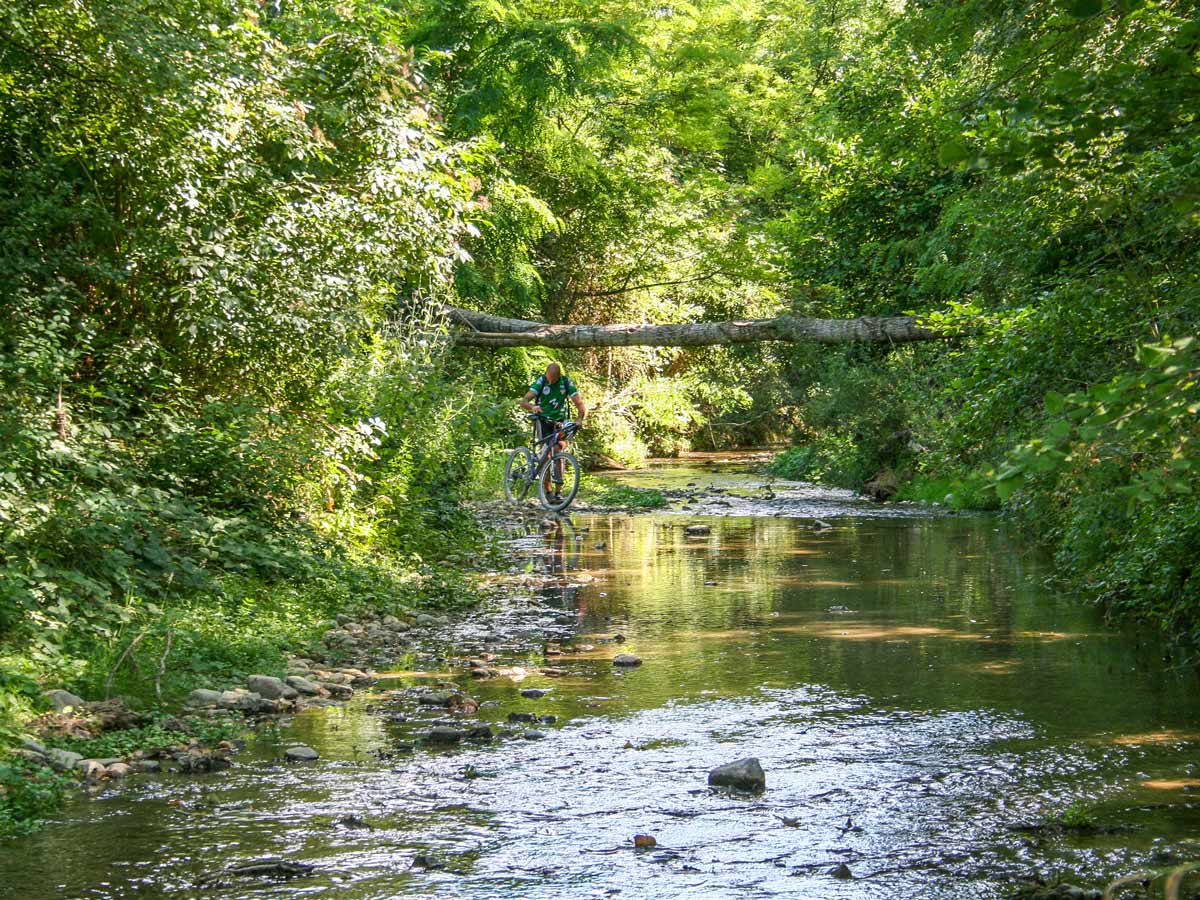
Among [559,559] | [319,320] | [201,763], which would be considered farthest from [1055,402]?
[559,559]

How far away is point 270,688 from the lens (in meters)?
7.06

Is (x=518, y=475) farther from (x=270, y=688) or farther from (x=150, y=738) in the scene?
(x=150, y=738)

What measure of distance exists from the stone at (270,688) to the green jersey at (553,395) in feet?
36.9

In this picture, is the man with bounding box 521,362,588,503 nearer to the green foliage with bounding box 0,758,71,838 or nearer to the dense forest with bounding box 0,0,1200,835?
the dense forest with bounding box 0,0,1200,835

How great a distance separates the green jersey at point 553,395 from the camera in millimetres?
18133

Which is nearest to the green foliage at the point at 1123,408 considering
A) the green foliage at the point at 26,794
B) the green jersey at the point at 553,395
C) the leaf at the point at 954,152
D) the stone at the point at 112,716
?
the leaf at the point at 954,152

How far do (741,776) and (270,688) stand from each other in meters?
3.12

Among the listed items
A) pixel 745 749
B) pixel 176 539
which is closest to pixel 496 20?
pixel 176 539

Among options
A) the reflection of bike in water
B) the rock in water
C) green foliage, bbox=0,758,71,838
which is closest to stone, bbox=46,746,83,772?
green foliage, bbox=0,758,71,838

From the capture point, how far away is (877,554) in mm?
13430

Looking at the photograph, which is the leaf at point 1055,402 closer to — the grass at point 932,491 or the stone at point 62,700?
the stone at point 62,700

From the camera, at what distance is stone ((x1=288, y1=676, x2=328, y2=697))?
7.16 m

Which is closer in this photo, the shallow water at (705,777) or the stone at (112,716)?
the shallow water at (705,777)

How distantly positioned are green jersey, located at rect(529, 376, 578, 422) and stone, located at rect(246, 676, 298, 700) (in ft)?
36.9
